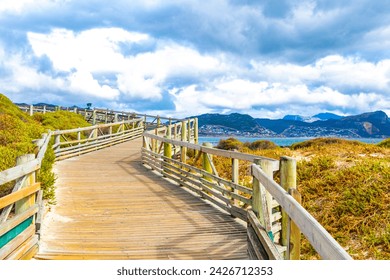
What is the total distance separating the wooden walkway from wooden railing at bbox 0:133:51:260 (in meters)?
0.36

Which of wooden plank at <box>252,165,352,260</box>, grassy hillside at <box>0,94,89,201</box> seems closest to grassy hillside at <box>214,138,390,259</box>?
wooden plank at <box>252,165,352,260</box>

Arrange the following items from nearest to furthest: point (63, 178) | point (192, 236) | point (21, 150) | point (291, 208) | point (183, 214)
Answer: point (291, 208)
point (192, 236)
point (183, 214)
point (21, 150)
point (63, 178)

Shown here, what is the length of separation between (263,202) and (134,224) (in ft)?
8.73

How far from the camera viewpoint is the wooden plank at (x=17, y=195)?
414cm

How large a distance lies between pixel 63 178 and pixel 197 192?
4.31 m

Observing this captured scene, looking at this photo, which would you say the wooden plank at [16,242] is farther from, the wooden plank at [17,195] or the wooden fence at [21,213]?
the wooden plank at [17,195]

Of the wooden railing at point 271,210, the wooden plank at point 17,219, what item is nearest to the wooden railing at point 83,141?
the wooden railing at point 271,210

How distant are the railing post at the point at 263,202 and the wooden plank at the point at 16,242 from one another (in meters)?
2.95

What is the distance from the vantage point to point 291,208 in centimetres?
330

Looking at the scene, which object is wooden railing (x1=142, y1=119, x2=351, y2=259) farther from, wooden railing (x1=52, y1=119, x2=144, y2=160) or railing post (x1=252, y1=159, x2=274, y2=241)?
wooden railing (x1=52, y1=119, x2=144, y2=160)

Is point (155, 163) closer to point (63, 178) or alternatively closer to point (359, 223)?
point (63, 178)

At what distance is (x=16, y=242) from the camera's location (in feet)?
14.9

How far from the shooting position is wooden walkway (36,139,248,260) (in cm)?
539
